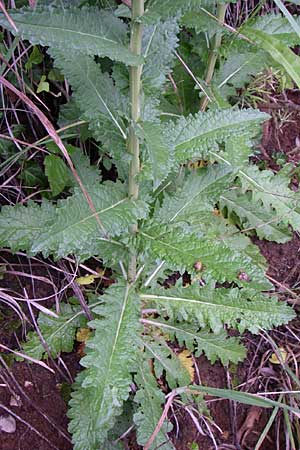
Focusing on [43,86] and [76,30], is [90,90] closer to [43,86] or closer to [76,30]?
[76,30]

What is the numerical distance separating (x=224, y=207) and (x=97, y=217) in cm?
100

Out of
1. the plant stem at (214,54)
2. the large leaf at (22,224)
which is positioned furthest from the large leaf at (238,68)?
the large leaf at (22,224)

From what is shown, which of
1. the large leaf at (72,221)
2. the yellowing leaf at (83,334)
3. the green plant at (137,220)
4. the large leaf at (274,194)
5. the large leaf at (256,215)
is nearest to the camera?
the green plant at (137,220)

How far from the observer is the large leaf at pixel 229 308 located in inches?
59.5

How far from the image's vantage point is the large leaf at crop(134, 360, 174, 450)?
1.56 meters

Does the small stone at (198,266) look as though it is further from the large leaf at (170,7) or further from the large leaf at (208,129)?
the large leaf at (170,7)

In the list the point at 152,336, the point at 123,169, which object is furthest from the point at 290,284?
the point at 123,169

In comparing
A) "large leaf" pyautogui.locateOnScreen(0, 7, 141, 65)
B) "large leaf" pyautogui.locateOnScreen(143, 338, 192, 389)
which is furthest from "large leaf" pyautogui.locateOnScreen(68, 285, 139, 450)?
"large leaf" pyautogui.locateOnScreen(0, 7, 141, 65)

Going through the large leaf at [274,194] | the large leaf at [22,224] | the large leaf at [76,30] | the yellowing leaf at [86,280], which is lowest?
the yellowing leaf at [86,280]

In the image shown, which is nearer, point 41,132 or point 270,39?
point 270,39

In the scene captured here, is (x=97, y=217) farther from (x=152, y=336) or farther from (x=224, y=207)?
(x=224, y=207)

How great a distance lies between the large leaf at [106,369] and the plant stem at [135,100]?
0.52 ft

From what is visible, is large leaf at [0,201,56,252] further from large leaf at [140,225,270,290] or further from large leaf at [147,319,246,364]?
large leaf at [147,319,246,364]

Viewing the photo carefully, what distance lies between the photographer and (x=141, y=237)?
4.68 ft
